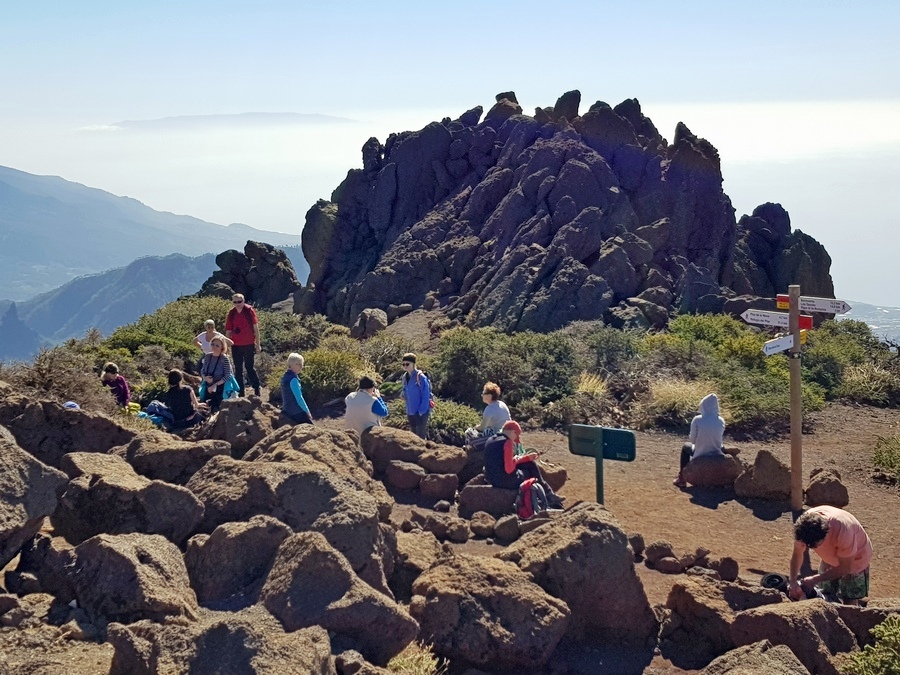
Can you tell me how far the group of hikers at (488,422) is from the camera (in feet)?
25.1

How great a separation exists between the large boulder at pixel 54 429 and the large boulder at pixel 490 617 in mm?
3954

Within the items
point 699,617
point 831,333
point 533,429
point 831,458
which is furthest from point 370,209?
point 699,617

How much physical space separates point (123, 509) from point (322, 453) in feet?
6.73

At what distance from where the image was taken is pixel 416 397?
13328 millimetres

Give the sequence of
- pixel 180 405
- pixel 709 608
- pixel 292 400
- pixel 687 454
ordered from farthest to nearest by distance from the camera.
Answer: pixel 687 454 < pixel 180 405 < pixel 292 400 < pixel 709 608

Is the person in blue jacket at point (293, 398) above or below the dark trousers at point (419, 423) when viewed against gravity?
above

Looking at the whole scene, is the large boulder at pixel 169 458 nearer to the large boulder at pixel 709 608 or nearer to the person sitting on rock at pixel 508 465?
the person sitting on rock at pixel 508 465

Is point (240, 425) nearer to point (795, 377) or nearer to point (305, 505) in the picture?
point (305, 505)

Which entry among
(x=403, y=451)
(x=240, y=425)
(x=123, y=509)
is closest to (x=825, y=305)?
(x=403, y=451)

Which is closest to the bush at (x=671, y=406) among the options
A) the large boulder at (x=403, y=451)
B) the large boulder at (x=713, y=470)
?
the large boulder at (x=713, y=470)

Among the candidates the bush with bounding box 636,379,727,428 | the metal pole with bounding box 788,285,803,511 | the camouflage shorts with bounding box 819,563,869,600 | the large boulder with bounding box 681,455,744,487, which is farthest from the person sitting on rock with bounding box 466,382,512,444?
the camouflage shorts with bounding box 819,563,869,600

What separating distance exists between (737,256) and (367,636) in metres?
24.8

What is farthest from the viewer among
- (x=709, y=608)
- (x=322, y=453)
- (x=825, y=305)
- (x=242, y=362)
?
(x=242, y=362)

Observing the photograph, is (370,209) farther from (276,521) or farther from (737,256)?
(276,521)
